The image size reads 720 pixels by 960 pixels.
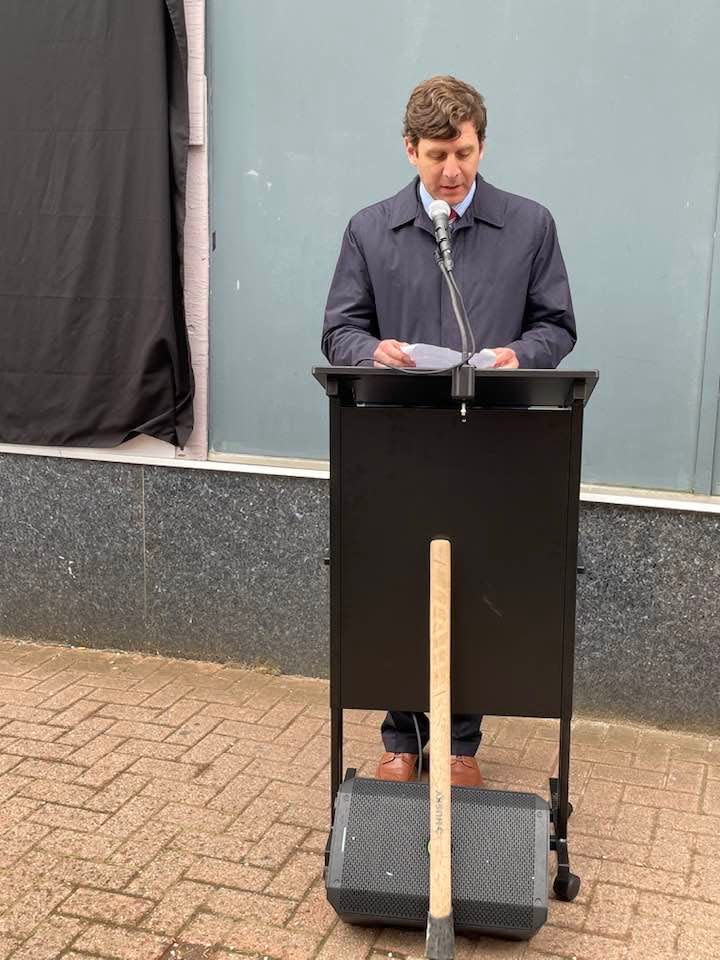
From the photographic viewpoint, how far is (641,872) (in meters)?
3.11

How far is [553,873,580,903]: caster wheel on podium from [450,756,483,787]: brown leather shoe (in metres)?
0.49

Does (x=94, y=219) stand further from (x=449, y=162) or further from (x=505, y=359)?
(x=505, y=359)

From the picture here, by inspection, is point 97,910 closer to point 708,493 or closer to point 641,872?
point 641,872

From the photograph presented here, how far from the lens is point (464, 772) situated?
337 cm

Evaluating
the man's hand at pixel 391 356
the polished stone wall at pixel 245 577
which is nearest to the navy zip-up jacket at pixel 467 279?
the man's hand at pixel 391 356

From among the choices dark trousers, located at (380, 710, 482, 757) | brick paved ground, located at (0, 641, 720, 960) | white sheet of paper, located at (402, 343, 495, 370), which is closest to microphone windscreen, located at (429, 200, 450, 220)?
white sheet of paper, located at (402, 343, 495, 370)

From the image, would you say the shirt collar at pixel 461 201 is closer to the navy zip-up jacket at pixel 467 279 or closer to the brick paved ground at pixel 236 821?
the navy zip-up jacket at pixel 467 279

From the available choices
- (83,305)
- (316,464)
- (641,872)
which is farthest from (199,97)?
(641,872)

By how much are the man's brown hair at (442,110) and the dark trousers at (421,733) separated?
1794mm

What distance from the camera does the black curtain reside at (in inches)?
173

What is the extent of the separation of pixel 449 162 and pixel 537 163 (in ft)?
3.97

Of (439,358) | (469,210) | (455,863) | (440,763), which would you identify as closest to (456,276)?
(469,210)

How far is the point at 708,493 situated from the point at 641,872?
1573 millimetres

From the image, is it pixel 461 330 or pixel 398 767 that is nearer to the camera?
pixel 461 330
